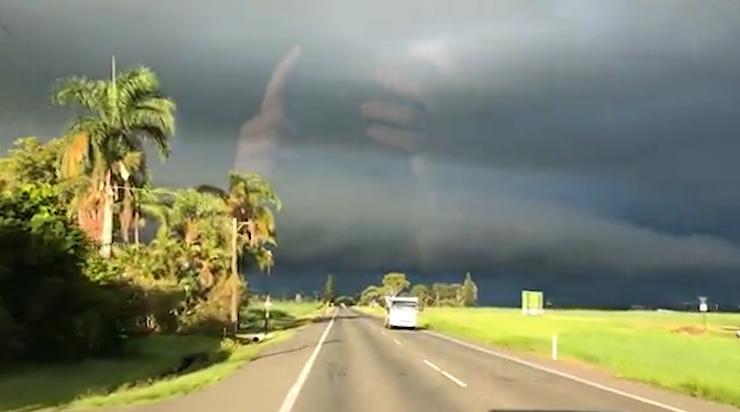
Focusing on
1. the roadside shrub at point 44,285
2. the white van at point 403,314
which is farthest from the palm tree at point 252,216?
the roadside shrub at point 44,285

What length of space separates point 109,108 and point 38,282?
9825 millimetres

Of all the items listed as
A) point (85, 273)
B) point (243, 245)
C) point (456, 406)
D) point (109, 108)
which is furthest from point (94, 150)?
point (243, 245)

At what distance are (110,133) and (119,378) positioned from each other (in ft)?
47.4

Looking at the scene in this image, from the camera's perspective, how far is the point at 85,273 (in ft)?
111

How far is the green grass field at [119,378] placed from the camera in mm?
19219

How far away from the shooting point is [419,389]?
21.5 meters

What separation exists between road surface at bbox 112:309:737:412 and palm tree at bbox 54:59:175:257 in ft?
32.3

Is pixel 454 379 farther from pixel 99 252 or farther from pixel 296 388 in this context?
pixel 99 252

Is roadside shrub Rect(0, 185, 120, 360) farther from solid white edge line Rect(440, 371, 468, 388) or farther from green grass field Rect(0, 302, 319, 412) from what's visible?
solid white edge line Rect(440, 371, 468, 388)

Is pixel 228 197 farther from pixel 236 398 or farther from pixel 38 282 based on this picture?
pixel 236 398

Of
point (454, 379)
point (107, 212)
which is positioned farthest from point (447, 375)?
point (107, 212)

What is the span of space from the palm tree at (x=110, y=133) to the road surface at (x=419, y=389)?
9834 mm

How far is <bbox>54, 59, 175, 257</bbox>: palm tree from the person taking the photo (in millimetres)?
36750

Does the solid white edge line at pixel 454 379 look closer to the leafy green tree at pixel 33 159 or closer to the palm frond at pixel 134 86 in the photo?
the palm frond at pixel 134 86
